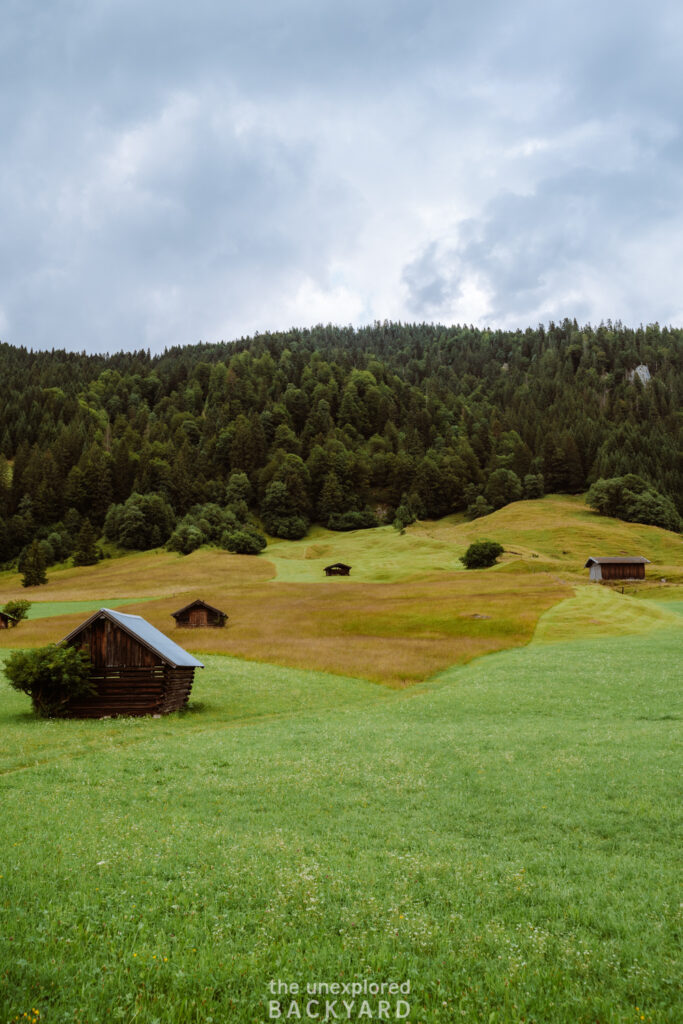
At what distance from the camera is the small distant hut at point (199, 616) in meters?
60.4

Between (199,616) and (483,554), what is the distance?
60845 mm

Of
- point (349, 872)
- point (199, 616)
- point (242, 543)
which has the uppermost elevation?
point (242, 543)

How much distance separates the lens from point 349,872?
10.6 metres

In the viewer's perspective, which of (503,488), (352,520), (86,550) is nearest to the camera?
(86,550)

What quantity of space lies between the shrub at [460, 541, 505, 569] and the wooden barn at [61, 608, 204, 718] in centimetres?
8150

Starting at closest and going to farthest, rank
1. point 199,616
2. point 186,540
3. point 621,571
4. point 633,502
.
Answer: point 199,616 < point 621,571 < point 186,540 < point 633,502

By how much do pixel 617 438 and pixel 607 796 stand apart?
197009 mm

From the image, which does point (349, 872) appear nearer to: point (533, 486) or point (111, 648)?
point (111, 648)

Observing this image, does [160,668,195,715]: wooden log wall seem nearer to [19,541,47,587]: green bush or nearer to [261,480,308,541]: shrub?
[19,541,47,587]: green bush

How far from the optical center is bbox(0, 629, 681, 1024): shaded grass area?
287 inches

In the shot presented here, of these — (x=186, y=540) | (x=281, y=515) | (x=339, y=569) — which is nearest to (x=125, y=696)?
(x=339, y=569)

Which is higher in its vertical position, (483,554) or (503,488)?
(503,488)

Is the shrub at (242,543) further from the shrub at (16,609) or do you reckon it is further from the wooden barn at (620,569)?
the wooden barn at (620,569)

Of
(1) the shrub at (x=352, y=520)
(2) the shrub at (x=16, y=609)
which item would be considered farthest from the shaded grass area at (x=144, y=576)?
(1) the shrub at (x=352, y=520)
